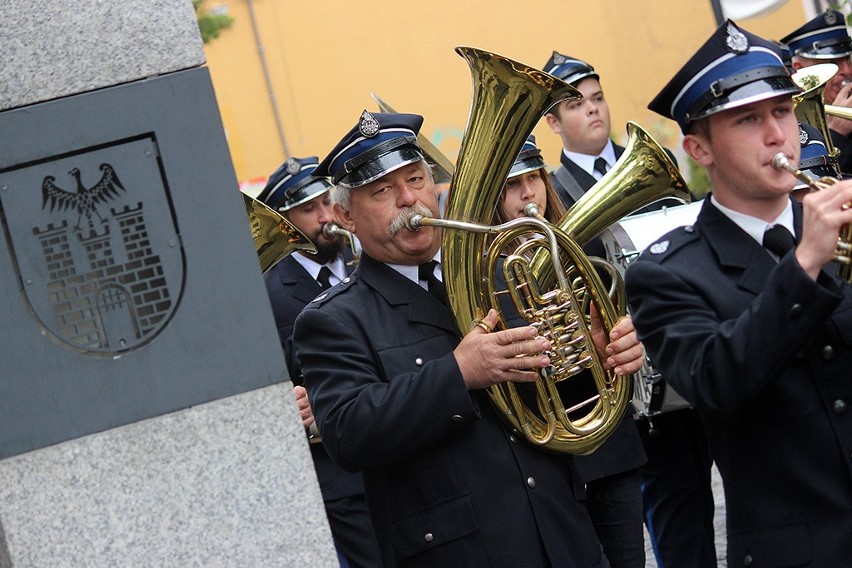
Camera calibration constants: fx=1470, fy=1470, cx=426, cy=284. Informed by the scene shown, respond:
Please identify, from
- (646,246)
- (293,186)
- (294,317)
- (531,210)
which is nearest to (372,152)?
(531,210)

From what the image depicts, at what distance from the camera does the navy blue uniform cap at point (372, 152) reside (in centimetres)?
434

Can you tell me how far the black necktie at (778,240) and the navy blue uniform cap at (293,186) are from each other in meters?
3.63

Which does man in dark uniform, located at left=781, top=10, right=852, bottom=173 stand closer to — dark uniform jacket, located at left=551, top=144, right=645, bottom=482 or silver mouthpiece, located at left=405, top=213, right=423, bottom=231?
dark uniform jacket, located at left=551, top=144, right=645, bottom=482

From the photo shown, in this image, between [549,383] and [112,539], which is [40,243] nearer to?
[112,539]

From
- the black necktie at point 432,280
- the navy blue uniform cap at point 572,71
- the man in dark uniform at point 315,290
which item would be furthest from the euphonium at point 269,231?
the navy blue uniform cap at point 572,71

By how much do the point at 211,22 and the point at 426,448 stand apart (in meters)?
14.0

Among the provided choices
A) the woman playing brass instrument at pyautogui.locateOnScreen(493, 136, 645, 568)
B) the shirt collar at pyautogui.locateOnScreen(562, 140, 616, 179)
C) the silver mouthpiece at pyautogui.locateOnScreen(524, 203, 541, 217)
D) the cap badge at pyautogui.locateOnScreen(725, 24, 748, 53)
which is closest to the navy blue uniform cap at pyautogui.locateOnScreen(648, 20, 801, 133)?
the cap badge at pyautogui.locateOnScreen(725, 24, 748, 53)

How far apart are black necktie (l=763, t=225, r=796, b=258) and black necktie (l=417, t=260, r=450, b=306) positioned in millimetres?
1039

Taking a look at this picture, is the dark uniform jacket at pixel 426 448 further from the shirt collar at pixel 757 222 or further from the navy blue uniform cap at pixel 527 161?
the navy blue uniform cap at pixel 527 161

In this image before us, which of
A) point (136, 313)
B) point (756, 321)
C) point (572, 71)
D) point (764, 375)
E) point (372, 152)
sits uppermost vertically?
point (572, 71)

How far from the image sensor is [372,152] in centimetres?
437

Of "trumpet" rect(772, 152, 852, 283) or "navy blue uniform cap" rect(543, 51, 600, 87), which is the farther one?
"navy blue uniform cap" rect(543, 51, 600, 87)

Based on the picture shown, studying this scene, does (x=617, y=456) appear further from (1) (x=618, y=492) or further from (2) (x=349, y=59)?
(2) (x=349, y=59)

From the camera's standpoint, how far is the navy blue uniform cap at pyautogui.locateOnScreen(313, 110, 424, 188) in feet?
14.3
